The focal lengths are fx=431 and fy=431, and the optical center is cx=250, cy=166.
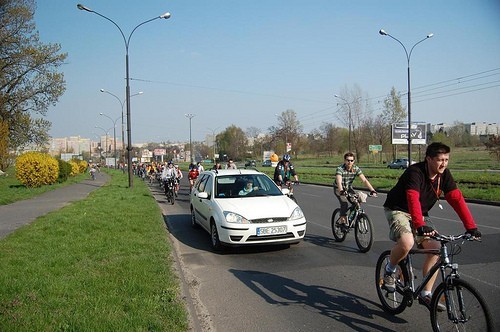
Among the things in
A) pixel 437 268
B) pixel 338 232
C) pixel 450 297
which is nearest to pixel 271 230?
pixel 338 232

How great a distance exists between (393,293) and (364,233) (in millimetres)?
3084

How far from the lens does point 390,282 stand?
454cm

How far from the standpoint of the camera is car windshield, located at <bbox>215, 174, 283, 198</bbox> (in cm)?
868

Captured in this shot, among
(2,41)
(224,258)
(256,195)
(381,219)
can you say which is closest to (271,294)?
(224,258)

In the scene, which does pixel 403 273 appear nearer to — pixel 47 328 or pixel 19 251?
pixel 47 328

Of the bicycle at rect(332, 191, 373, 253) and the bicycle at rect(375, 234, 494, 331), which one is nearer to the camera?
the bicycle at rect(375, 234, 494, 331)

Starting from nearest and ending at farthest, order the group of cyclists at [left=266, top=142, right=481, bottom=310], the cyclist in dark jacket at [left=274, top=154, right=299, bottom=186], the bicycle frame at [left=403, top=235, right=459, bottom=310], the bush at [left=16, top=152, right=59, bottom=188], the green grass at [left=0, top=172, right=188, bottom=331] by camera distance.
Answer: the bicycle frame at [left=403, top=235, right=459, bottom=310] → the group of cyclists at [left=266, top=142, right=481, bottom=310] → the green grass at [left=0, top=172, right=188, bottom=331] → the cyclist in dark jacket at [left=274, top=154, right=299, bottom=186] → the bush at [left=16, top=152, right=59, bottom=188]

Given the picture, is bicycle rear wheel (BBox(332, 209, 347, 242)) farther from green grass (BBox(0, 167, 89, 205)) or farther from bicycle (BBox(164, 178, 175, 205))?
green grass (BBox(0, 167, 89, 205))

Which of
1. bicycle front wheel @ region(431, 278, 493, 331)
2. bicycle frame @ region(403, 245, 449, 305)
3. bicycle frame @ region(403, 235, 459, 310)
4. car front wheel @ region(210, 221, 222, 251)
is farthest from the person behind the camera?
car front wheel @ region(210, 221, 222, 251)

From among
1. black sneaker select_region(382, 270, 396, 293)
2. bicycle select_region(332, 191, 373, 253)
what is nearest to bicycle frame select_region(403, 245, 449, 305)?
black sneaker select_region(382, 270, 396, 293)

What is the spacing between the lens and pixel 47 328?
3.83m

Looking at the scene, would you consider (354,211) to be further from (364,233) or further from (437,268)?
(437,268)

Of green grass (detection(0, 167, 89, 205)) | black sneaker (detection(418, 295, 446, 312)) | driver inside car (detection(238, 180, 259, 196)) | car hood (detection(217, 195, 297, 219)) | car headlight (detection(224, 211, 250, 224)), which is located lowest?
green grass (detection(0, 167, 89, 205))

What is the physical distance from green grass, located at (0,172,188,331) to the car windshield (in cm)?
154
